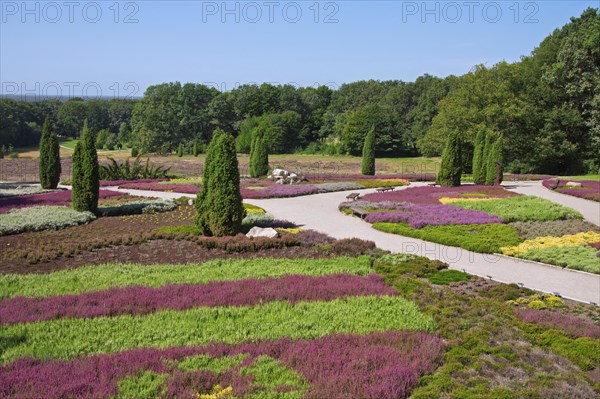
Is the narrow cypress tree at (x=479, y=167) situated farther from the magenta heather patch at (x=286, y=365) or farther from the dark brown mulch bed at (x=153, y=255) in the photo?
the magenta heather patch at (x=286, y=365)

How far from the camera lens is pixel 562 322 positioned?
955 cm

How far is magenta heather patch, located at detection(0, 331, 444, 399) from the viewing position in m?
6.62

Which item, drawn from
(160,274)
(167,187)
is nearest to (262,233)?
(160,274)

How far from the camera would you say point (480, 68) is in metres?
56.4

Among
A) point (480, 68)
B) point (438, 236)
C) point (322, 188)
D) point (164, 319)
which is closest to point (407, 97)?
point (480, 68)

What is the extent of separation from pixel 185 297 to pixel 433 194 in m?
20.5

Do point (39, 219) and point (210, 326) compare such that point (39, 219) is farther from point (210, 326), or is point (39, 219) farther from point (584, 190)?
point (584, 190)

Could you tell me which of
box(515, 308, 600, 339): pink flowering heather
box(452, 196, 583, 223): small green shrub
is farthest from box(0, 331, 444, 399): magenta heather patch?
box(452, 196, 583, 223): small green shrub

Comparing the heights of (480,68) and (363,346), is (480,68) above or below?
above

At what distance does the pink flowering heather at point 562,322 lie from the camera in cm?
910

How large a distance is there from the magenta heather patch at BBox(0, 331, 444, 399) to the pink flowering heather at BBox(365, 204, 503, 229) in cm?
→ 1210

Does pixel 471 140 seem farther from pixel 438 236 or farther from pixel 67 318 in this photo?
pixel 67 318

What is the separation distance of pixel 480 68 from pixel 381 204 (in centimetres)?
3857

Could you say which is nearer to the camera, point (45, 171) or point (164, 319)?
point (164, 319)
